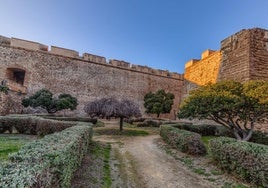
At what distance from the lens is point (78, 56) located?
65.6 feet

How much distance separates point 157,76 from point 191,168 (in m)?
19.3

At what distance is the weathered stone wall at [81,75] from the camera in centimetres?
1723

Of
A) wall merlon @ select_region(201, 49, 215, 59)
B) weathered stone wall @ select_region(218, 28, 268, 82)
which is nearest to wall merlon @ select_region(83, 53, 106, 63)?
wall merlon @ select_region(201, 49, 215, 59)

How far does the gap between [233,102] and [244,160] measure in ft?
12.0

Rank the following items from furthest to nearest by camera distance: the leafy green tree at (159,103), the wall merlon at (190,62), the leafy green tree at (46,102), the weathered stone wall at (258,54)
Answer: the wall merlon at (190,62), the leafy green tree at (159,103), the leafy green tree at (46,102), the weathered stone wall at (258,54)

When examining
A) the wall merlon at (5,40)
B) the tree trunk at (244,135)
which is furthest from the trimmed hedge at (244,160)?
the wall merlon at (5,40)

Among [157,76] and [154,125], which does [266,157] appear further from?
[157,76]

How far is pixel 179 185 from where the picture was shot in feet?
13.5

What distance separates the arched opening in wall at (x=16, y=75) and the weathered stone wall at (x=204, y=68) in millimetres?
14807

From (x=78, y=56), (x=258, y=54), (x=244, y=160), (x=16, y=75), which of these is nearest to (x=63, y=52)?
(x=78, y=56)

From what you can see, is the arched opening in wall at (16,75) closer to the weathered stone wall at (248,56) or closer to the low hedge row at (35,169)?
the weathered stone wall at (248,56)

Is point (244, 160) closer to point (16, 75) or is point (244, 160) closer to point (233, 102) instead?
point (233, 102)

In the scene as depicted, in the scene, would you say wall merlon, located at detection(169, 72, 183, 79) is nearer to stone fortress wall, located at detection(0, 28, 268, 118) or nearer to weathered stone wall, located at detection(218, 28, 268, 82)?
stone fortress wall, located at detection(0, 28, 268, 118)

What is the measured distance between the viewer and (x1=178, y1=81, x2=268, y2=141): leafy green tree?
288 inches
